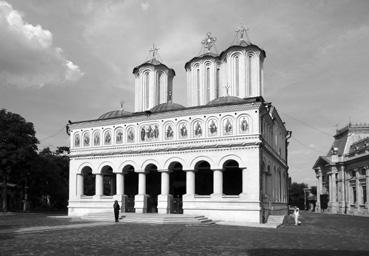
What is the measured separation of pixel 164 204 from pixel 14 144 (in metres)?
18.3

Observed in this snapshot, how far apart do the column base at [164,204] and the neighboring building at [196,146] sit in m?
0.08

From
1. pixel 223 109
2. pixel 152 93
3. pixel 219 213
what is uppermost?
pixel 152 93

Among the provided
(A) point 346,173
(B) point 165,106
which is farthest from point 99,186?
(A) point 346,173

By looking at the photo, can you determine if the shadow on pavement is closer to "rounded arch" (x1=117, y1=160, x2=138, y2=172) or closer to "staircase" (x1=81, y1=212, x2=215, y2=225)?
"staircase" (x1=81, y1=212, x2=215, y2=225)

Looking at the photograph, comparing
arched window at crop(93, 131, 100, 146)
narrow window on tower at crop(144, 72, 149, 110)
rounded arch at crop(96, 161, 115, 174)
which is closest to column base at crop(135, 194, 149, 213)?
rounded arch at crop(96, 161, 115, 174)

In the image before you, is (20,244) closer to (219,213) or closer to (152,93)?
(219,213)

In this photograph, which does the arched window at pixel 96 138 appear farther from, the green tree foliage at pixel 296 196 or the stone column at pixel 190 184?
the green tree foliage at pixel 296 196

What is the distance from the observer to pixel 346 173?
7269 cm

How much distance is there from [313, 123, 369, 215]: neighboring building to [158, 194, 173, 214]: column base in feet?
130

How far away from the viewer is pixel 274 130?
131ft

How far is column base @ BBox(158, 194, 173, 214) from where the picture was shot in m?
32.5

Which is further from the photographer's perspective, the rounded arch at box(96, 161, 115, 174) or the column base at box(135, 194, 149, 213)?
the rounded arch at box(96, 161, 115, 174)

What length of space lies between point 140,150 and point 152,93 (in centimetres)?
930

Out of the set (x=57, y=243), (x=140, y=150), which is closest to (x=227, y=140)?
(x=140, y=150)
